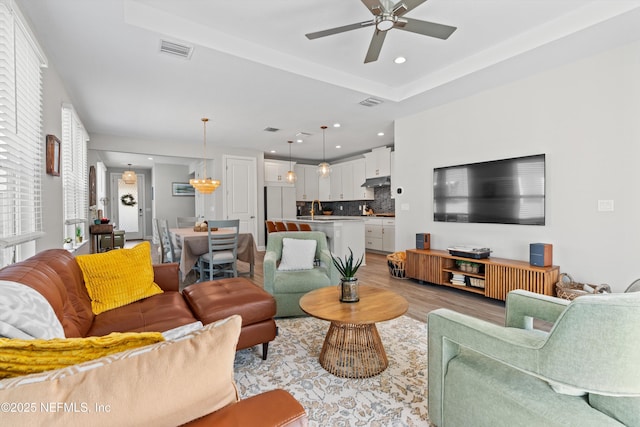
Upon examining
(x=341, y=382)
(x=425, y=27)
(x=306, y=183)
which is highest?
(x=425, y=27)

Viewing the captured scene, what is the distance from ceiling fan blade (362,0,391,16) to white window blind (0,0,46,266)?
2348 mm

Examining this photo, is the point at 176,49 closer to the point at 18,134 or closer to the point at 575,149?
the point at 18,134

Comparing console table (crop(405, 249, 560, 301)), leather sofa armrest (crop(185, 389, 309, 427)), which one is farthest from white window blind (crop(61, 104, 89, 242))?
console table (crop(405, 249, 560, 301))

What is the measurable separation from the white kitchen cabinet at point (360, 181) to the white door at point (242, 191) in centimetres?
264

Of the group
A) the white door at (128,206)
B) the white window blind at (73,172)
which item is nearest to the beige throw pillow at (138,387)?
the white window blind at (73,172)

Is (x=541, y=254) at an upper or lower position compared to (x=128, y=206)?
lower

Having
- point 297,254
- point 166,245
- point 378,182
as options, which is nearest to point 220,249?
point 297,254

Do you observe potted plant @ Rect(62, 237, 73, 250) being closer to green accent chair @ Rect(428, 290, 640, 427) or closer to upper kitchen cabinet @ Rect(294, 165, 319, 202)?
green accent chair @ Rect(428, 290, 640, 427)

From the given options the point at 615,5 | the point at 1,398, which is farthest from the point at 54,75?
the point at 615,5

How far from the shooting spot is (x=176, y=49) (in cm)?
276

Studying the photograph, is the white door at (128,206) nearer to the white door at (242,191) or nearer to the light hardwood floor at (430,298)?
the white door at (242,191)

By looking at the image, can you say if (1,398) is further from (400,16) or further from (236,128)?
(236,128)

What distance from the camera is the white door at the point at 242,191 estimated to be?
282 inches

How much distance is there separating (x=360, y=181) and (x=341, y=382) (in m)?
6.32
